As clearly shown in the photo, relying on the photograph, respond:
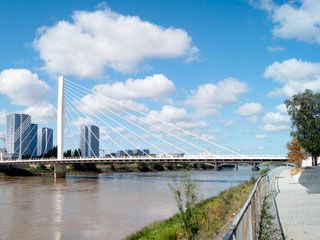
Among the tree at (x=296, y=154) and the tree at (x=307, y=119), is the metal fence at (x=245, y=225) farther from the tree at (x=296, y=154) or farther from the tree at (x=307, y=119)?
the tree at (x=307, y=119)

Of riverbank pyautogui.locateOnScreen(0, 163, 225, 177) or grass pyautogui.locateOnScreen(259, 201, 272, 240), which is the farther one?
riverbank pyautogui.locateOnScreen(0, 163, 225, 177)

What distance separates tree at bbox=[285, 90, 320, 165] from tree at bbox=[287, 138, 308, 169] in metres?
0.85

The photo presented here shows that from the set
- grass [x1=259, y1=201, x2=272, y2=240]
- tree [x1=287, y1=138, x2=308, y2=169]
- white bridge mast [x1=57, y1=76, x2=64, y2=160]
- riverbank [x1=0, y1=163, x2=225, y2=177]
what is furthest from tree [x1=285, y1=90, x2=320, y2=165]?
grass [x1=259, y1=201, x2=272, y2=240]

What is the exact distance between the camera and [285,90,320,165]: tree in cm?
5206

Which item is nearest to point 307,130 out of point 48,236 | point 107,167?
point 48,236

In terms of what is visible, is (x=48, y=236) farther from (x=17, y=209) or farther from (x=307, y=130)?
(x=307, y=130)

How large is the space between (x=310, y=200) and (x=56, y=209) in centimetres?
1484

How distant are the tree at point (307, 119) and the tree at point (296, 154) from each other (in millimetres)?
850

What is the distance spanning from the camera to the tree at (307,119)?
5206cm

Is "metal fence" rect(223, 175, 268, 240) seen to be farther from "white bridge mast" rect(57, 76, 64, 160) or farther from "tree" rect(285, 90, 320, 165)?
"white bridge mast" rect(57, 76, 64, 160)

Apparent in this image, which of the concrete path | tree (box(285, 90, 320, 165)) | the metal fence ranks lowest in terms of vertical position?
the concrete path

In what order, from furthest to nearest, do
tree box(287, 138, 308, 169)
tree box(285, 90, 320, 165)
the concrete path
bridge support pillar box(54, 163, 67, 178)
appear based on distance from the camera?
bridge support pillar box(54, 163, 67, 178)
tree box(285, 90, 320, 165)
tree box(287, 138, 308, 169)
the concrete path

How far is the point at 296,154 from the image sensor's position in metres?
45.9

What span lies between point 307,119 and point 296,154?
8.45 meters
